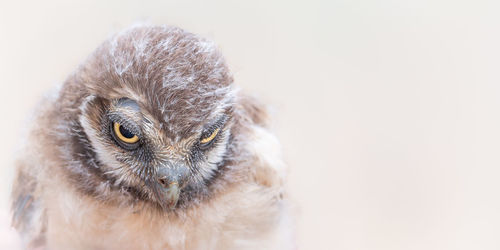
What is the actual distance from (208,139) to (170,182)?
116 millimetres

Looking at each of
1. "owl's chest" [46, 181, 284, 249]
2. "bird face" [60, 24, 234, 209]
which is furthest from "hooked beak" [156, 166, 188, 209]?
"owl's chest" [46, 181, 284, 249]

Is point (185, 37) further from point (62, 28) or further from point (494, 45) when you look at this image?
point (494, 45)

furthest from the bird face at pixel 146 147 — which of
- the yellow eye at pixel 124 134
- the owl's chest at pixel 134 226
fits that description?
the owl's chest at pixel 134 226

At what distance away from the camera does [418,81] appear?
2092 millimetres

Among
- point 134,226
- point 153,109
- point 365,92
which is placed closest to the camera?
point 153,109

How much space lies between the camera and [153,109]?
806mm

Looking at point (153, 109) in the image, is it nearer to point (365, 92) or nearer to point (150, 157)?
point (150, 157)

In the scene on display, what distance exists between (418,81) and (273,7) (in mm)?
772

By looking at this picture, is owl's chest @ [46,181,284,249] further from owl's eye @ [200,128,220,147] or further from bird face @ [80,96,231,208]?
owl's eye @ [200,128,220,147]

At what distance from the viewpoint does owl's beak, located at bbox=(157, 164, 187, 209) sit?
85cm

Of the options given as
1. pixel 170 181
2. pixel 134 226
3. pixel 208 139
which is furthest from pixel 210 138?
pixel 134 226

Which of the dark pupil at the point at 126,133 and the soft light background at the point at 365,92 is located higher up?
the soft light background at the point at 365,92

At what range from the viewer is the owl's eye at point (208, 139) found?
0.89 metres

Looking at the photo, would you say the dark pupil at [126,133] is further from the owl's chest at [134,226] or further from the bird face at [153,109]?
the owl's chest at [134,226]
